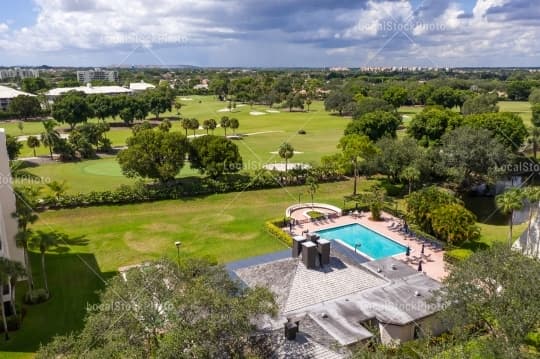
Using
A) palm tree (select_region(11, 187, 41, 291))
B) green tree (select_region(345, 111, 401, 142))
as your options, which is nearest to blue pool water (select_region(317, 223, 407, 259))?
palm tree (select_region(11, 187, 41, 291))

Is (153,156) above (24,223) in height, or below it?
above

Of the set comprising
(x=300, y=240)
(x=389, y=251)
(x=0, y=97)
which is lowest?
(x=389, y=251)

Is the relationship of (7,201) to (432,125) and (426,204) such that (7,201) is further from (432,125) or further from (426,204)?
(432,125)

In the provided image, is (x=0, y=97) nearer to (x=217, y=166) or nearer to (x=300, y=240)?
(x=217, y=166)

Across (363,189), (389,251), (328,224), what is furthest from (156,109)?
(389,251)

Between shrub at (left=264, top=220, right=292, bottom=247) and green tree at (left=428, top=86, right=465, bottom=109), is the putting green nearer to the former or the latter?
shrub at (left=264, top=220, right=292, bottom=247)

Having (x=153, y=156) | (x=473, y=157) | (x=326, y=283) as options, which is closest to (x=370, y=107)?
(x=473, y=157)
